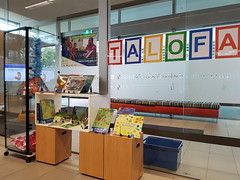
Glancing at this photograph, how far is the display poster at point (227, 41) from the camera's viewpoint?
7.39 feet

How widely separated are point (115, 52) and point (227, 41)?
A: 4.69 feet

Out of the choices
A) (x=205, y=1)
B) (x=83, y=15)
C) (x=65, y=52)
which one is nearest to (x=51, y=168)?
(x=65, y=52)

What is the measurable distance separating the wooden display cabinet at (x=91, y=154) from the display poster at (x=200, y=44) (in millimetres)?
1534

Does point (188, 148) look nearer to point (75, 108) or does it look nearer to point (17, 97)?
point (75, 108)

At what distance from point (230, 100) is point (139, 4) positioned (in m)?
3.67

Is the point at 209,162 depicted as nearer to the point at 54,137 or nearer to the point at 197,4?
the point at 54,137

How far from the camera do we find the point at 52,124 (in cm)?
296

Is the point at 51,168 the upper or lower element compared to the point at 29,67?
lower

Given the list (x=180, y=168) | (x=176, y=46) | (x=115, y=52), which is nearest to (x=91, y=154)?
(x=180, y=168)

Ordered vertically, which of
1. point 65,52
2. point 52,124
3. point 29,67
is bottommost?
point 52,124

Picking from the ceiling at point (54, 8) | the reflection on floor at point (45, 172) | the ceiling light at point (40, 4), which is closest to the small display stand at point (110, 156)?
the reflection on floor at point (45, 172)

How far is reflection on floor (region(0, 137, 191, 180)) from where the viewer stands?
2.59m

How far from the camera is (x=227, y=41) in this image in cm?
230

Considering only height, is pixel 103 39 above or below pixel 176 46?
above
